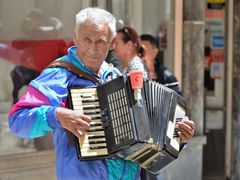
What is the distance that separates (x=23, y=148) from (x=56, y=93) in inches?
107

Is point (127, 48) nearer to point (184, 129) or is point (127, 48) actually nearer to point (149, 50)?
point (149, 50)

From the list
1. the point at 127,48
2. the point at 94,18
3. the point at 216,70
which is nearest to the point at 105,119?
the point at 94,18

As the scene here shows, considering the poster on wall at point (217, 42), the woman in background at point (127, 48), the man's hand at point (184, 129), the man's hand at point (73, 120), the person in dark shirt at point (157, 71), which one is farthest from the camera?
the poster on wall at point (217, 42)

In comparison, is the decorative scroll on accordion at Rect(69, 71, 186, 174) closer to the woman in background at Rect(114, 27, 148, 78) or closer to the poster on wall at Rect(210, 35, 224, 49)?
the woman in background at Rect(114, 27, 148, 78)

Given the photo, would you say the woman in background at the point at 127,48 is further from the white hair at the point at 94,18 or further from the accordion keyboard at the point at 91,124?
the accordion keyboard at the point at 91,124

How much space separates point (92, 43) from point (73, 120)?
0.42 metres

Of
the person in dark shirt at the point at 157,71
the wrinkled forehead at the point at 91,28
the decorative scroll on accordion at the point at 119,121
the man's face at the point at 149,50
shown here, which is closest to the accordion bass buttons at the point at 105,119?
the decorative scroll on accordion at the point at 119,121

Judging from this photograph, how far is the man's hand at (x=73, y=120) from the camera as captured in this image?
2.60m

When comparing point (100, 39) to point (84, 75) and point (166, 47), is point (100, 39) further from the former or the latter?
point (166, 47)

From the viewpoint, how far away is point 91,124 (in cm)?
269

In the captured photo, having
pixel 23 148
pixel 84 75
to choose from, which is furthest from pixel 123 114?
pixel 23 148

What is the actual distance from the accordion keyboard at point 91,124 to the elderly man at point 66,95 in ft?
0.24

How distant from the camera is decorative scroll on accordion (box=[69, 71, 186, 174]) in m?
2.68

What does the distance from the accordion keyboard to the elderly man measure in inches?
2.9
